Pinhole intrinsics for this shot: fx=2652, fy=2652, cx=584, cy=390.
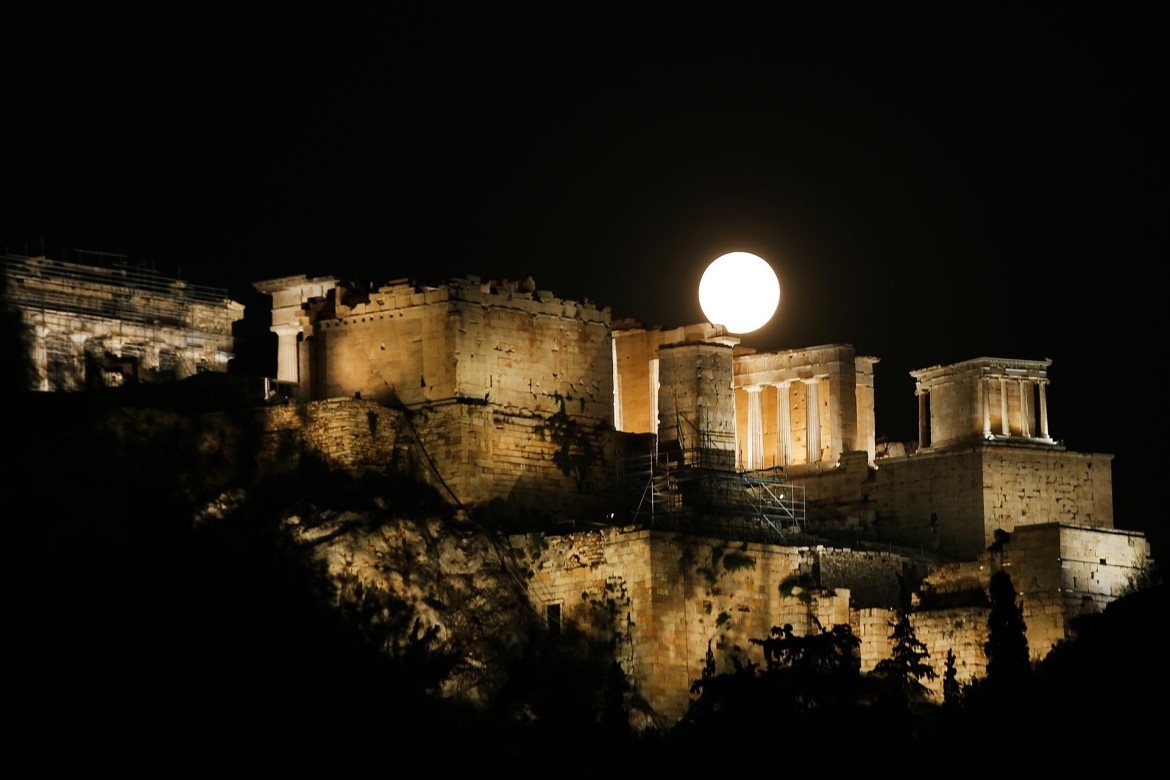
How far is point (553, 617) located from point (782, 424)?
662 inches

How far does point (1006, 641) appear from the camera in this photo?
50.8 meters

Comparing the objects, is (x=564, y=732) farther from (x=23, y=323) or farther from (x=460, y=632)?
(x=23, y=323)

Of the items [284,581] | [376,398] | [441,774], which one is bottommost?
[441,774]

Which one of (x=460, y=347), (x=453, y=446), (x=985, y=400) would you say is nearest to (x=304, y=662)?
(x=453, y=446)

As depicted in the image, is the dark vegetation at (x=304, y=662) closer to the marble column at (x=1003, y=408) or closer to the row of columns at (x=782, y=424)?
the marble column at (x=1003, y=408)

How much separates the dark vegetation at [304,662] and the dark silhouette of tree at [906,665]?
0.09 m

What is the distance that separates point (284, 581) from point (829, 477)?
20.3 m

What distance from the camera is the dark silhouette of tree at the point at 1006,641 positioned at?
1975 inches

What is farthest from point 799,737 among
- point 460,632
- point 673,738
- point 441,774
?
point 460,632

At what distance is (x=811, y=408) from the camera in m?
78.2

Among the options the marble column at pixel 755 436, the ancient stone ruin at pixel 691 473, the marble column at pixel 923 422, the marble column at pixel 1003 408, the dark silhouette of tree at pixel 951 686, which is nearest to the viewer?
the dark silhouette of tree at pixel 951 686

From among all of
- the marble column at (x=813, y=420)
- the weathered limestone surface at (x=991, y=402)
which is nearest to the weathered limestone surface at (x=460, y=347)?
the marble column at (x=813, y=420)

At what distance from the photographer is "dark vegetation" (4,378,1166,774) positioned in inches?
1965

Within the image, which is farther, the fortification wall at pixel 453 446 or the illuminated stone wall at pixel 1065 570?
the fortification wall at pixel 453 446
